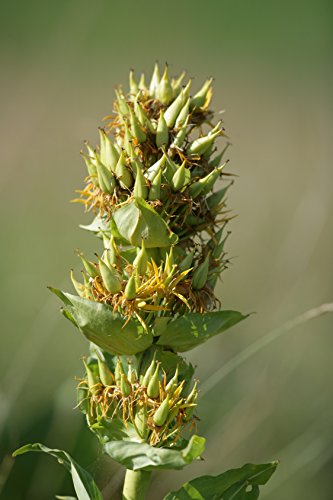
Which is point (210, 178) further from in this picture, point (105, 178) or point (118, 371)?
point (118, 371)

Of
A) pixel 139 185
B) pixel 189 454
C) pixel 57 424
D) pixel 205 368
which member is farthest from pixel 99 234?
pixel 205 368

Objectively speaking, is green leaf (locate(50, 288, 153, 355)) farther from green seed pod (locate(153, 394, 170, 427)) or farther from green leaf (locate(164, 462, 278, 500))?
green leaf (locate(164, 462, 278, 500))

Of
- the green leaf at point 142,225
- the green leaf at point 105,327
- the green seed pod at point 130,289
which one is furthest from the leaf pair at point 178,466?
the green leaf at point 142,225

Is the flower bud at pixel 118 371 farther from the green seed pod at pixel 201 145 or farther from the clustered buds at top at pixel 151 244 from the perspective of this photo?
the green seed pod at pixel 201 145

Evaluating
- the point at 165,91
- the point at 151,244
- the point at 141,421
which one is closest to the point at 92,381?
the point at 141,421

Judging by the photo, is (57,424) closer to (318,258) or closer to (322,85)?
(318,258)
